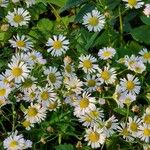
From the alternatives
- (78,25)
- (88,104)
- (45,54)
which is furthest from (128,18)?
(88,104)

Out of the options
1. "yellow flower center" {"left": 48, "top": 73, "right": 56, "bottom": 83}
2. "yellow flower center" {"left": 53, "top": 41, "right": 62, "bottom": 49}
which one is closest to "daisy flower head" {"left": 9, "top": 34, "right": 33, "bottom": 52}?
"yellow flower center" {"left": 53, "top": 41, "right": 62, "bottom": 49}

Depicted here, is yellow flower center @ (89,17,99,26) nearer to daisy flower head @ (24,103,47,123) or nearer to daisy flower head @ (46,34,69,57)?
daisy flower head @ (46,34,69,57)

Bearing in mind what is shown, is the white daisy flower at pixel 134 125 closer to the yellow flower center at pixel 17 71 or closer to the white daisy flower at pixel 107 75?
the white daisy flower at pixel 107 75

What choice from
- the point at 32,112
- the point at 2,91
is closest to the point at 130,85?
the point at 32,112

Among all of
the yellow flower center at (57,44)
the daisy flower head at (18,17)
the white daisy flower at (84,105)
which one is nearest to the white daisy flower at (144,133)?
the white daisy flower at (84,105)

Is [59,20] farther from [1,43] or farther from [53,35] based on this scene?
[1,43]
